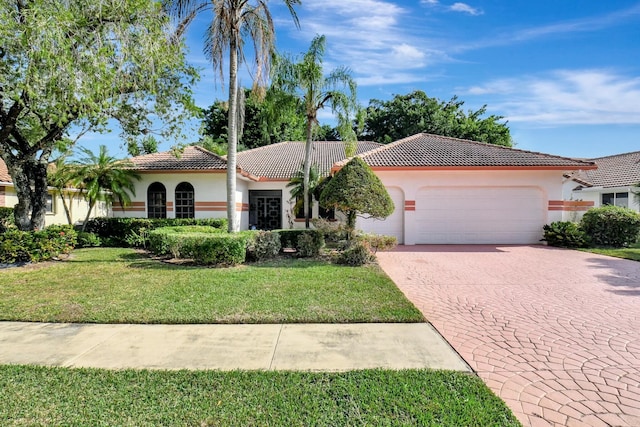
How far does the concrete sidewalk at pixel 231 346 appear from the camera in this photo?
393cm

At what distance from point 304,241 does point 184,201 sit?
889 cm

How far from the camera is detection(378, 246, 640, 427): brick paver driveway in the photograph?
321 centimetres

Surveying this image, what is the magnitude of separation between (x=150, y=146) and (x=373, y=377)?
131 feet

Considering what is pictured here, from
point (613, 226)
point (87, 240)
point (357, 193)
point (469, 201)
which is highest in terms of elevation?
point (357, 193)

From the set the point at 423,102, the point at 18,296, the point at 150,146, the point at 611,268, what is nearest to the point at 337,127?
the point at 611,268

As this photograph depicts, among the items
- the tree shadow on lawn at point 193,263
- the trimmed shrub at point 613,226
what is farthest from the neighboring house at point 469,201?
the tree shadow on lawn at point 193,263

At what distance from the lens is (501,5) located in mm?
9289

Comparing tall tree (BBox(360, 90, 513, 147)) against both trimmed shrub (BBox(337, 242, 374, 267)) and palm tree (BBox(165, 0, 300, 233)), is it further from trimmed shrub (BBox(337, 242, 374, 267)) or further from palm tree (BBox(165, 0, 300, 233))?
trimmed shrub (BBox(337, 242, 374, 267))

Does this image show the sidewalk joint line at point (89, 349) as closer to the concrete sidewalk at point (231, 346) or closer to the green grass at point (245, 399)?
the concrete sidewalk at point (231, 346)

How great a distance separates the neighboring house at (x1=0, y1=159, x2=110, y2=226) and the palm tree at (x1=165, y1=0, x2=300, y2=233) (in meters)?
10.4

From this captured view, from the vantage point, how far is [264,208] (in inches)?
791

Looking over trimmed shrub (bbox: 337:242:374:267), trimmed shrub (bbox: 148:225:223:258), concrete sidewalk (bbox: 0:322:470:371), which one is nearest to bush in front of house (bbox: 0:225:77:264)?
trimmed shrub (bbox: 148:225:223:258)

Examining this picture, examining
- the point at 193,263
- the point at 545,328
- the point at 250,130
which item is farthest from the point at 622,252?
the point at 250,130

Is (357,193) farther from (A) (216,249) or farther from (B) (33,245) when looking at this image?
(B) (33,245)
